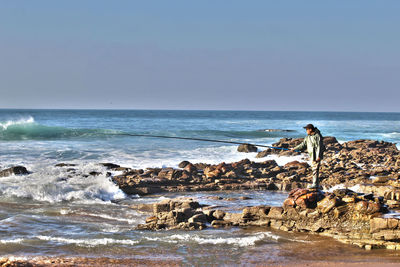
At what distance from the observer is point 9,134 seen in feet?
115

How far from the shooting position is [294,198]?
9.13 meters

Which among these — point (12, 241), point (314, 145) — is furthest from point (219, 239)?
point (12, 241)

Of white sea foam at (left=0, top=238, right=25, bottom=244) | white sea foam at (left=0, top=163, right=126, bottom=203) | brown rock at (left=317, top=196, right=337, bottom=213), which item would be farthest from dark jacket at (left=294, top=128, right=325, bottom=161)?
white sea foam at (left=0, top=163, right=126, bottom=203)

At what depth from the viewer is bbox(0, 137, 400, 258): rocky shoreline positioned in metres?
8.33

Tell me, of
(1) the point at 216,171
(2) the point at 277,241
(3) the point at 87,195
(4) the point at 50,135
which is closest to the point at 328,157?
(1) the point at 216,171

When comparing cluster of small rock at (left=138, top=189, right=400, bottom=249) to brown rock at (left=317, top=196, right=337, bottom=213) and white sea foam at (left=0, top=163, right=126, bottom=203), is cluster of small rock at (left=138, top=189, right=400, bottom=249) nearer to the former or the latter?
brown rock at (left=317, top=196, right=337, bottom=213)

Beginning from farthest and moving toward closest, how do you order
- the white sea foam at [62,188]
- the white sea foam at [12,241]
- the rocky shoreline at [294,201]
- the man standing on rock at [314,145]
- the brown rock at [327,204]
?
the white sea foam at [62,188], the man standing on rock at [314,145], the brown rock at [327,204], the rocky shoreline at [294,201], the white sea foam at [12,241]

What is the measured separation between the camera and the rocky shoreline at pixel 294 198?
8328 millimetres

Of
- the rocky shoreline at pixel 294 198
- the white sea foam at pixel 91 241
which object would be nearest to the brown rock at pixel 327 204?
the rocky shoreline at pixel 294 198

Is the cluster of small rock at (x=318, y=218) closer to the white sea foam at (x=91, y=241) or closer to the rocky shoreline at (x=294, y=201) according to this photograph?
the rocky shoreline at (x=294, y=201)

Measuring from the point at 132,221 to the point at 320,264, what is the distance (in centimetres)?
446

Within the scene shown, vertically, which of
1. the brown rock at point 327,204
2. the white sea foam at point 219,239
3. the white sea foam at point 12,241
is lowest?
the white sea foam at point 12,241

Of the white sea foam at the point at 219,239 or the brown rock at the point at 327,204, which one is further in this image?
the brown rock at the point at 327,204

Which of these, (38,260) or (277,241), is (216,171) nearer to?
(277,241)
